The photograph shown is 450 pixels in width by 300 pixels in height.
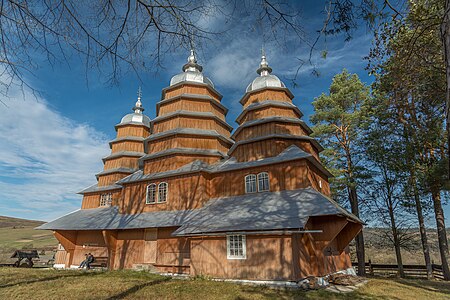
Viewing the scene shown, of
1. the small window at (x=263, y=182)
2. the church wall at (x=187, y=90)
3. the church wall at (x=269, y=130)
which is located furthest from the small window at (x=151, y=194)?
the church wall at (x=187, y=90)

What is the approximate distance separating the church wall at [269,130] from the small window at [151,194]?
22.6 feet

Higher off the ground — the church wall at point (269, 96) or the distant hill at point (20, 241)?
the church wall at point (269, 96)

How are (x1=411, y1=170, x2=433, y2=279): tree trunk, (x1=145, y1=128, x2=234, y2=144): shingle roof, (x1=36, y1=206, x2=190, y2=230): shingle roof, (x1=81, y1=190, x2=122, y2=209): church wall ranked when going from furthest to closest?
(x1=81, y1=190, x2=122, y2=209): church wall → (x1=145, y1=128, x2=234, y2=144): shingle roof → (x1=411, y1=170, x2=433, y2=279): tree trunk → (x1=36, y1=206, x2=190, y2=230): shingle roof

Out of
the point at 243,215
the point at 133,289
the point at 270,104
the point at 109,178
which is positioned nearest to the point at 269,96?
the point at 270,104

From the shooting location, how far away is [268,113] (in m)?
18.1

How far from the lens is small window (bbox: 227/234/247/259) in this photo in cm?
1215

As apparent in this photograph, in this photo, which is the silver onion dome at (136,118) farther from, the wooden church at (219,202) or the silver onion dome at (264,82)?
the silver onion dome at (264,82)

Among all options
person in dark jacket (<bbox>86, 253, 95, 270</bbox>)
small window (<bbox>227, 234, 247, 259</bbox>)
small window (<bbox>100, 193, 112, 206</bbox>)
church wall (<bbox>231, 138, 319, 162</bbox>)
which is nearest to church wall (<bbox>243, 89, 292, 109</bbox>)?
church wall (<bbox>231, 138, 319, 162</bbox>)

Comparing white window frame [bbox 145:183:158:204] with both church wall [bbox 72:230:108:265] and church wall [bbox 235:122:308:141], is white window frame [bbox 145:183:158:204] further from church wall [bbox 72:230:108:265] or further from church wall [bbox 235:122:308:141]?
church wall [bbox 235:122:308:141]

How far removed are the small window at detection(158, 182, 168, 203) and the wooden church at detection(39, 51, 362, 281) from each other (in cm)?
7

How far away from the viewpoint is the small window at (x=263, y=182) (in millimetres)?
15094

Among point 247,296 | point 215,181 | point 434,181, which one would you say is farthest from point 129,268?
point 434,181

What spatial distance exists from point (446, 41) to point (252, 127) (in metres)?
15.1

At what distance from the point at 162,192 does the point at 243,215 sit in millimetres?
6615
